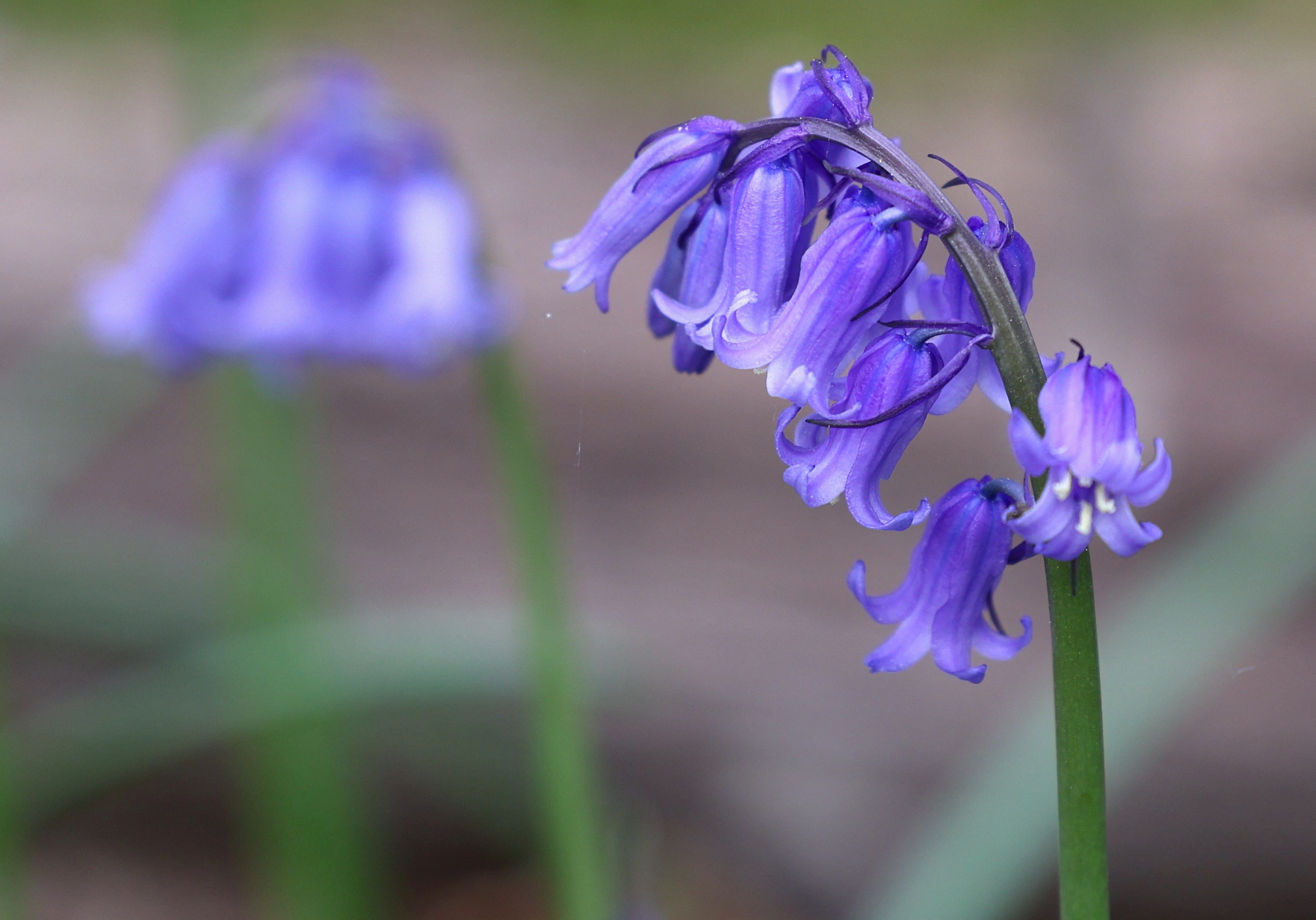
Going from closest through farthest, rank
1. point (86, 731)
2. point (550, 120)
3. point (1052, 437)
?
1. point (1052, 437)
2. point (86, 731)
3. point (550, 120)

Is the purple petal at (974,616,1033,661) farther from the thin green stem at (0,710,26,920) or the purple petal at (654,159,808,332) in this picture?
the thin green stem at (0,710,26,920)

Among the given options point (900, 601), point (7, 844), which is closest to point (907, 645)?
point (900, 601)

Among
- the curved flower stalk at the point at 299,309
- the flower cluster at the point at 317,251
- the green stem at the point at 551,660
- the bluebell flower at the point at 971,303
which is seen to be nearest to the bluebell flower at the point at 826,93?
the bluebell flower at the point at 971,303

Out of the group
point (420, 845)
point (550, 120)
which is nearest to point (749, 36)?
point (550, 120)

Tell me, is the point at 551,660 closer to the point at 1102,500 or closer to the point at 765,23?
the point at 1102,500

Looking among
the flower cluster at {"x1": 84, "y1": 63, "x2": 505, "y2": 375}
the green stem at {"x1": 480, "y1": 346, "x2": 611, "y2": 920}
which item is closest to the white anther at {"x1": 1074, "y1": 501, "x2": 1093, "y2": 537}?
the green stem at {"x1": 480, "y1": 346, "x2": 611, "y2": 920}

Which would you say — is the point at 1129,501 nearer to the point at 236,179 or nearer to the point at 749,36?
the point at 236,179

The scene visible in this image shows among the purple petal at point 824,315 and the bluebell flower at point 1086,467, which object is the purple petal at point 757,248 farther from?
the bluebell flower at point 1086,467
